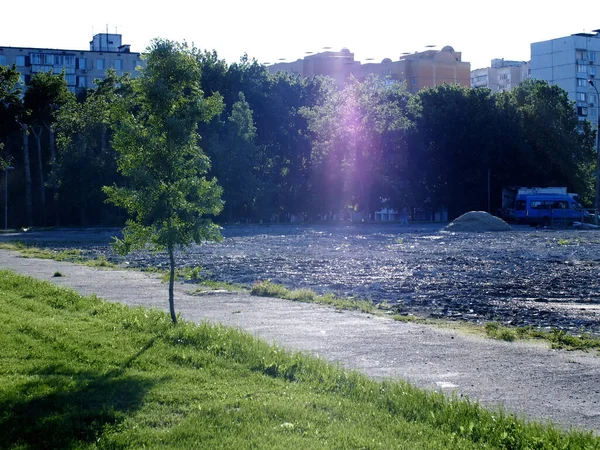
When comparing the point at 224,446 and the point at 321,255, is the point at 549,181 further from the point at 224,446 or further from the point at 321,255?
the point at 224,446

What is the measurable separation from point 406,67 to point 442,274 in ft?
398

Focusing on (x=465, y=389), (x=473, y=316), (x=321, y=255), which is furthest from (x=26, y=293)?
(x=321, y=255)

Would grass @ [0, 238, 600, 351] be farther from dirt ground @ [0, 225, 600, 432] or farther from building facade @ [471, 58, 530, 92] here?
building facade @ [471, 58, 530, 92]

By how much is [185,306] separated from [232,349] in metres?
6.42

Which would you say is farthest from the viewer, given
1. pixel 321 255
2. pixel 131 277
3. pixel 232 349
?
pixel 321 255

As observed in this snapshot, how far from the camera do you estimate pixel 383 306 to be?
56.5ft

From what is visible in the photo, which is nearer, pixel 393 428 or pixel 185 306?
pixel 393 428

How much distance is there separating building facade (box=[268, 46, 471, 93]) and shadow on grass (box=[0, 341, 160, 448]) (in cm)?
12848

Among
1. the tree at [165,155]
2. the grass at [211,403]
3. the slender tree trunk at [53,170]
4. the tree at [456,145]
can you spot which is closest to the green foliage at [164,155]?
the tree at [165,155]

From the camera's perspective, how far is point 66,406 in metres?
7.76

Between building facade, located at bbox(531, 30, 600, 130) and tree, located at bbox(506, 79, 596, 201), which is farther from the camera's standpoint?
building facade, located at bbox(531, 30, 600, 130)

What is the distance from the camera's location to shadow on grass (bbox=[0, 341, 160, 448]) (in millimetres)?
7027

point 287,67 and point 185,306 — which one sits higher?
point 287,67

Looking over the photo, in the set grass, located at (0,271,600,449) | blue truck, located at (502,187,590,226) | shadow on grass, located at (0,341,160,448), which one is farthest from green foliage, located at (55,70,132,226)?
shadow on grass, located at (0,341,160,448)
